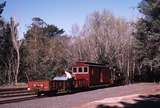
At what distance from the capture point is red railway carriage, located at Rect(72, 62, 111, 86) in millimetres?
35281

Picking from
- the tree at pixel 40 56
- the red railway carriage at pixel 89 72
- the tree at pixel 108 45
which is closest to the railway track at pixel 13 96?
the red railway carriage at pixel 89 72

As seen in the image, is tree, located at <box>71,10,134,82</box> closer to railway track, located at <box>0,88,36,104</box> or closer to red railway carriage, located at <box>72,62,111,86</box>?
red railway carriage, located at <box>72,62,111,86</box>

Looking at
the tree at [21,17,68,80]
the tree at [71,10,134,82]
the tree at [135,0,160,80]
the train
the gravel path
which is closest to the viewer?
the gravel path

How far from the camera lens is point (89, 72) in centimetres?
3538

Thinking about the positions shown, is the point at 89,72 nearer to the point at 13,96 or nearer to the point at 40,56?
the point at 13,96

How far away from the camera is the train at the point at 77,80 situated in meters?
→ 27.7

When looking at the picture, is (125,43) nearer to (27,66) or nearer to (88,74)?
(27,66)

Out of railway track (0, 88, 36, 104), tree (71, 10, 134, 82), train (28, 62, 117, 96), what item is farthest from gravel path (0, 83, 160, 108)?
tree (71, 10, 134, 82)

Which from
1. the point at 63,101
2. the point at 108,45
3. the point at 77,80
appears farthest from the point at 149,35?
the point at 63,101

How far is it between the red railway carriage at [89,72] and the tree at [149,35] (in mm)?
9314

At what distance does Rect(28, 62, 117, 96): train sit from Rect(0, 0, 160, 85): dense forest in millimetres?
8011

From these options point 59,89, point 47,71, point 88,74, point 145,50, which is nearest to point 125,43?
point 145,50

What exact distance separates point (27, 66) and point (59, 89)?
2669 cm

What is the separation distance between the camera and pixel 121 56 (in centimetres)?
5578
